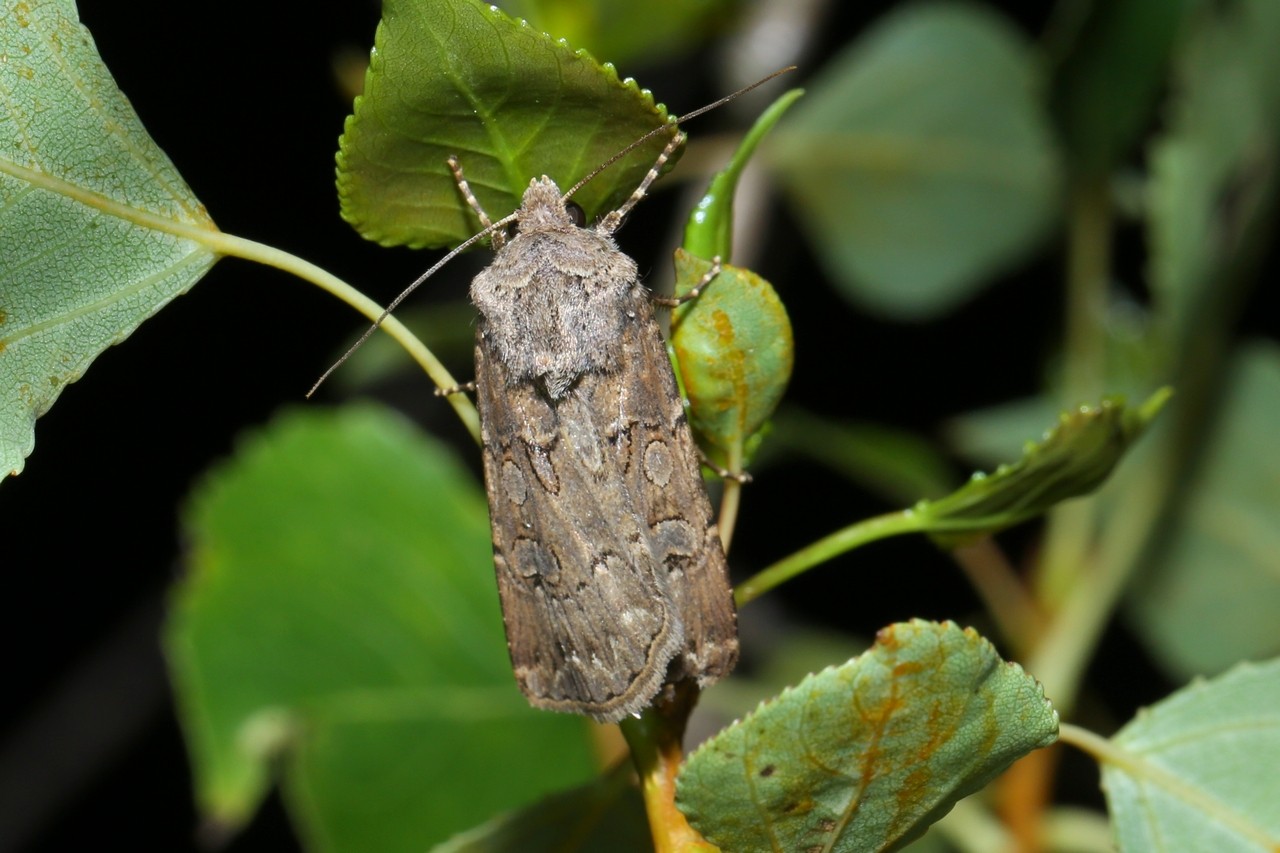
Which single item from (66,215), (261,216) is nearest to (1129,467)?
(66,215)

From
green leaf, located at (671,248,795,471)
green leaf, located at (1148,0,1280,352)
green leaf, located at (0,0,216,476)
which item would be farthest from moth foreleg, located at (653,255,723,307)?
green leaf, located at (1148,0,1280,352)

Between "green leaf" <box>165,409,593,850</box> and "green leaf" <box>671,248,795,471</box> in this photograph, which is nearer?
"green leaf" <box>671,248,795,471</box>

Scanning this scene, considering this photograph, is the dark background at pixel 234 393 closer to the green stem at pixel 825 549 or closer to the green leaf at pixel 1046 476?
the green leaf at pixel 1046 476

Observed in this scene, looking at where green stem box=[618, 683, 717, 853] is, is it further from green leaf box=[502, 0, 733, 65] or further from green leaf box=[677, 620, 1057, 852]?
green leaf box=[502, 0, 733, 65]

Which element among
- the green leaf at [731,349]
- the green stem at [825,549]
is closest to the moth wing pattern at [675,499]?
the green stem at [825,549]

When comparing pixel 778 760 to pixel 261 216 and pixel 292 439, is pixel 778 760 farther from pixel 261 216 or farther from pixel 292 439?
pixel 261 216

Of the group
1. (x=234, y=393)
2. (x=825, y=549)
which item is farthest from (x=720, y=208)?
(x=234, y=393)
